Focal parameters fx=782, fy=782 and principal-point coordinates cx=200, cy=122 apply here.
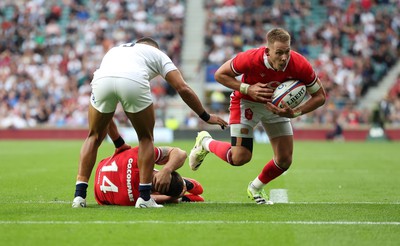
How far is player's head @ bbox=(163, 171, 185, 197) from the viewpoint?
27.9 ft

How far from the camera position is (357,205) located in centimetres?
882

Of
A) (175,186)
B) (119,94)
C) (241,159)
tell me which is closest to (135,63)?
(119,94)

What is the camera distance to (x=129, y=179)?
829 cm

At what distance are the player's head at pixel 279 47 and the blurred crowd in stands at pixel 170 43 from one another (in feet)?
67.8

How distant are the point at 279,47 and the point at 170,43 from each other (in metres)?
23.7

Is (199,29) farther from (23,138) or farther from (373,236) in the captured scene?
(373,236)

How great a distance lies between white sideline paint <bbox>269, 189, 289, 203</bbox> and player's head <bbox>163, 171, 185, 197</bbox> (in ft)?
4.81

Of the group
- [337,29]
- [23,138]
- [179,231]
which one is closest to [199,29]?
[337,29]

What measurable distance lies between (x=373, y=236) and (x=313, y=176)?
7.22m

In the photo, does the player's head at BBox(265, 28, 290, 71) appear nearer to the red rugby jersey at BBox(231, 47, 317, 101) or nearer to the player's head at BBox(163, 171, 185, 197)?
the red rugby jersey at BBox(231, 47, 317, 101)

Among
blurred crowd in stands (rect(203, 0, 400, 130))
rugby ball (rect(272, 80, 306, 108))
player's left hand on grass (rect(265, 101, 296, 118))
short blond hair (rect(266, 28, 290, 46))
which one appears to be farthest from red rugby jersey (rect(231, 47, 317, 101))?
blurred crowd in stands (rect(203, 0, 400, 130))

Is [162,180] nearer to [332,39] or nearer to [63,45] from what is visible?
[332,39]

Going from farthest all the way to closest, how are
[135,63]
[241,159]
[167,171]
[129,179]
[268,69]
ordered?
[241,159] < [268,69] < [167,171] < [129,179] < [135,63]

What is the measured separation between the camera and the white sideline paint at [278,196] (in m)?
9.56
